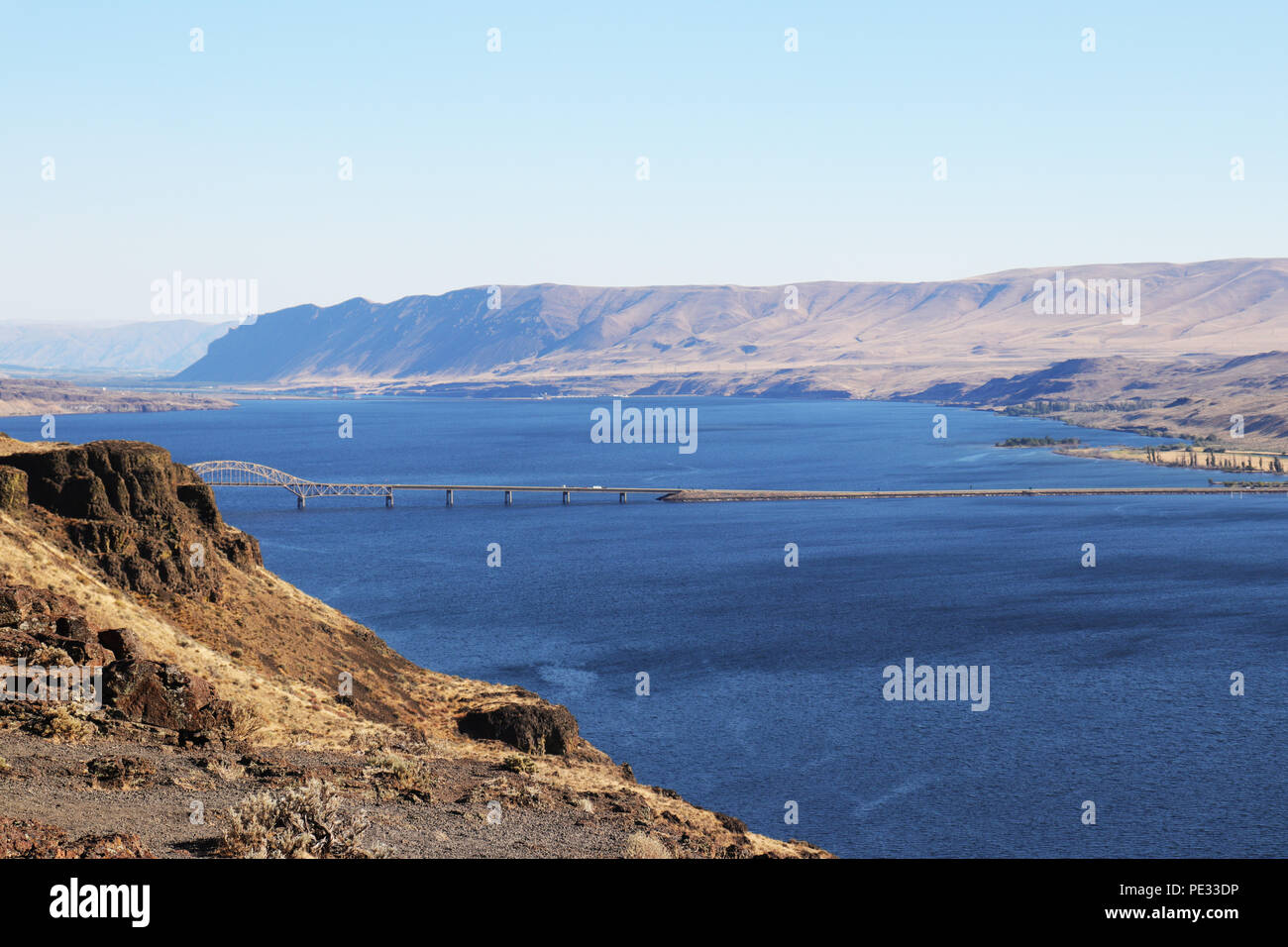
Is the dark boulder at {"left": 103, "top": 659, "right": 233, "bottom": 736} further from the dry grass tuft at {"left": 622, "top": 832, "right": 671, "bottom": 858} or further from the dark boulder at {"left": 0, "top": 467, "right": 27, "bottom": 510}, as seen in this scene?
the dark boulder at {"left": 0, "top": 467, "right": 27, "bottom": 510}

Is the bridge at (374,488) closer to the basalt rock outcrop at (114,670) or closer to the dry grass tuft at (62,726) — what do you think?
the basalt rock outcrop at (114,670)

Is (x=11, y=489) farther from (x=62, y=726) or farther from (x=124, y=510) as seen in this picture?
(x=62, y=726)

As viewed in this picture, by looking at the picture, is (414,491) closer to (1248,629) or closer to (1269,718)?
(1248,629)

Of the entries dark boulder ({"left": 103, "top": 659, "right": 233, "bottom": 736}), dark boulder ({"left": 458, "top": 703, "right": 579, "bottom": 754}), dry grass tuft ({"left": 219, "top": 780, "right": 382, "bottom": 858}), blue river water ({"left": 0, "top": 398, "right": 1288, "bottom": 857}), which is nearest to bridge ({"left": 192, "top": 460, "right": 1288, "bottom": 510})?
blue river water ({"left": 0, "top": 398, "right": 1288, "bottom": 857})

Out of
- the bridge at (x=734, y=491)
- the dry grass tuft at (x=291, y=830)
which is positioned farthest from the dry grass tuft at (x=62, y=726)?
the bridge at (x=734, y=491)

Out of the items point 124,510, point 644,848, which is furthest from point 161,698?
point 124,510

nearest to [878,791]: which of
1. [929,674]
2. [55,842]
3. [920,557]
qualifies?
[929,674]

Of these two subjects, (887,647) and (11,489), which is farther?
(887,647)
